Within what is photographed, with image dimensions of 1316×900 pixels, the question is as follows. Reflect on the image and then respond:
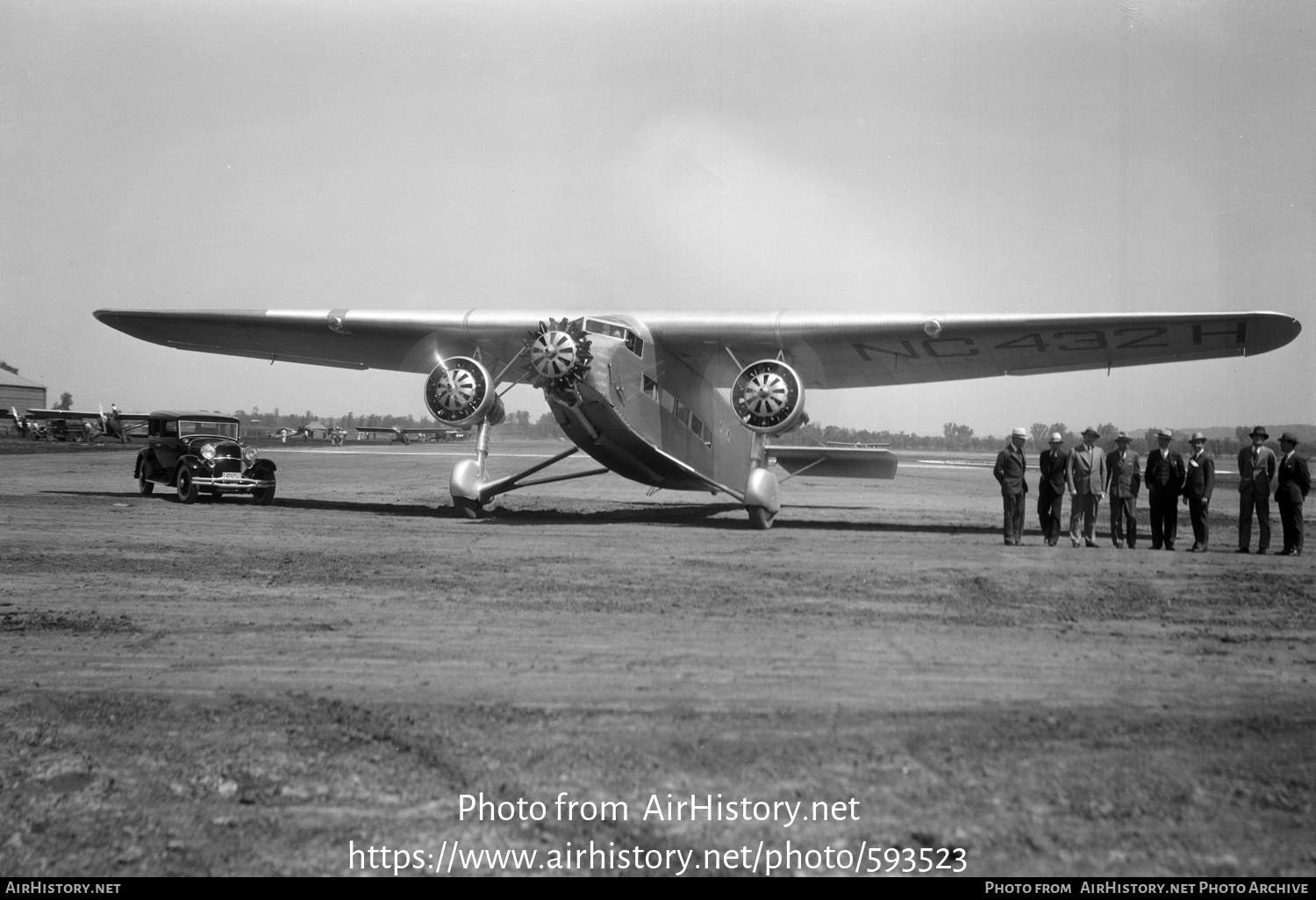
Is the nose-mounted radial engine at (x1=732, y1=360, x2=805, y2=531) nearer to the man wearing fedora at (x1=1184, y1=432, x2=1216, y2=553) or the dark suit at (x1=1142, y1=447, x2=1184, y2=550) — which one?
the dark suit at (x1=1142, y1=447, x2=1184, y2=550)

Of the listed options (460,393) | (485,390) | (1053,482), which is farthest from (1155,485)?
(460,393)

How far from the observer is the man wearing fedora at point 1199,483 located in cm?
1309

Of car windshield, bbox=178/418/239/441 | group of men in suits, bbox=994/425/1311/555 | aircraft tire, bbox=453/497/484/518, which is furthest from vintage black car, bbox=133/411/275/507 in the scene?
group of men in suits, bbox=994/425/1311/555

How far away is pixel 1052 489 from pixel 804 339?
16.9 feet

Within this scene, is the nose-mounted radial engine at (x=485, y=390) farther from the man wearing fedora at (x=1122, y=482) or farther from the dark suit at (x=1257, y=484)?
the dark suit at (x=1257, y=484)

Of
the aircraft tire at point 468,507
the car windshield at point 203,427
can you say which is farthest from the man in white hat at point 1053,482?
the car windshield at point 203,427

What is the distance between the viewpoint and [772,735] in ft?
15.4

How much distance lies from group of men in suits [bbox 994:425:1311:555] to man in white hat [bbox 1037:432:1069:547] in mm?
14

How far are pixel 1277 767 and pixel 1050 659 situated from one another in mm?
2139

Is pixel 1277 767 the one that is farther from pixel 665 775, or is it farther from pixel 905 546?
pixel 905 546

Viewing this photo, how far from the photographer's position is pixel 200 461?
19.8 meters

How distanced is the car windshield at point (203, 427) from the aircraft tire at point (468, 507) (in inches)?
317

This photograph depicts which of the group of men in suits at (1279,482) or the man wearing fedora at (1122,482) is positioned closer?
the group of men in suits at (1279,482)
